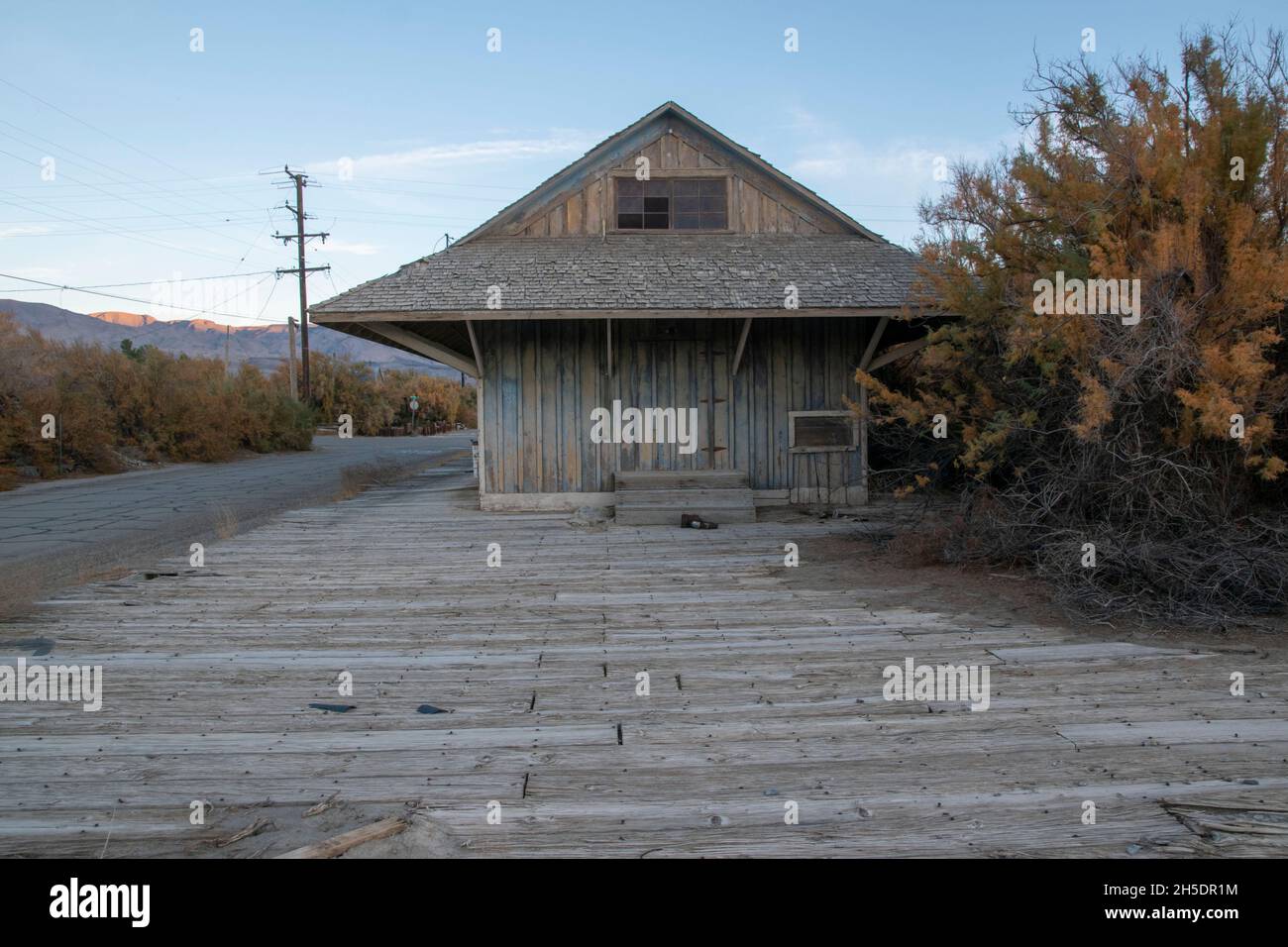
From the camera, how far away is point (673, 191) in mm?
15586

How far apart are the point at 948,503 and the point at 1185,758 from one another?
6.46m

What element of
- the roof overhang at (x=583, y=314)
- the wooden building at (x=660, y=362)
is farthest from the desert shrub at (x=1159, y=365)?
the wooden building at (x=660, y=362)

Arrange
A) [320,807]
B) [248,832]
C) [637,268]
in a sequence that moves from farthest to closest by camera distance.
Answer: [637,268], [320,807], [248,832]

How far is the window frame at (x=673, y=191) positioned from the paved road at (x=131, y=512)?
7688mm

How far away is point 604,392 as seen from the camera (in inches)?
556

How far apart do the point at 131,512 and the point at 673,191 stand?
35.9 feet

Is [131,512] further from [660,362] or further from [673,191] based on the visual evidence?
[673,191]

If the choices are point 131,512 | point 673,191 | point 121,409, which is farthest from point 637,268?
point 121,409

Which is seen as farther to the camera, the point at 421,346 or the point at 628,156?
the point at 628,156

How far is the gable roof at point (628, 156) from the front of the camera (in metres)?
15.0

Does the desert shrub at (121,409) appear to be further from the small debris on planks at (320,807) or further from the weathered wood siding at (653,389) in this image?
the small debris on planks at (320,807)

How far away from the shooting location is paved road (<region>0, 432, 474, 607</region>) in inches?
399

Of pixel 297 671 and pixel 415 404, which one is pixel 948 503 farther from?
pixel 415 404
